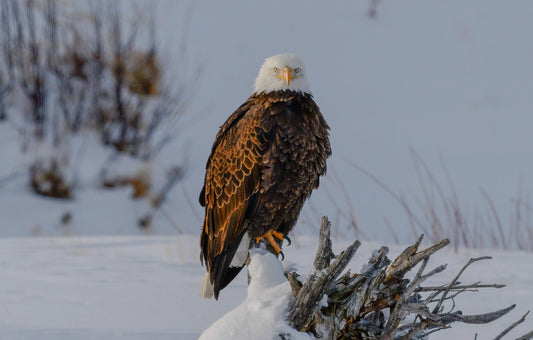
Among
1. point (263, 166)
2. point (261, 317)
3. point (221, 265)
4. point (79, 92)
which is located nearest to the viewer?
point (261, 317)

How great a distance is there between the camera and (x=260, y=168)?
9.52 feet

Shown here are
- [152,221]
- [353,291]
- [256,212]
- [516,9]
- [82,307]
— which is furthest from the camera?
[516,9]

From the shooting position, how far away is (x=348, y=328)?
2.28 meters

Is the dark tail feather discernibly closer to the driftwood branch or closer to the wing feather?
the wing feather

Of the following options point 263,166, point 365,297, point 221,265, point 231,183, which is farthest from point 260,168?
point 365,297

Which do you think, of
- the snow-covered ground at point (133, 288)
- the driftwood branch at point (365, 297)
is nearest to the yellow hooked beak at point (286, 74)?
the driftwood branch at point (365, 297)

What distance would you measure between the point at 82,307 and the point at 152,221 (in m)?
4.59

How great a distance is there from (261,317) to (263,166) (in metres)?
0.86

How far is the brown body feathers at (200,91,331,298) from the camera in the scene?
9.43 ft

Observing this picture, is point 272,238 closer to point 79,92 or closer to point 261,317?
point 261,317

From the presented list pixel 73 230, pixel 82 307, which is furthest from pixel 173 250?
pixel 73 230

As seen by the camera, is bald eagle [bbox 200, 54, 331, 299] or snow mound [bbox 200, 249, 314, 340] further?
bald eagle [bbox 200, 54, 331, 299]

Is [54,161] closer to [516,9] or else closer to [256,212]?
[256,212]

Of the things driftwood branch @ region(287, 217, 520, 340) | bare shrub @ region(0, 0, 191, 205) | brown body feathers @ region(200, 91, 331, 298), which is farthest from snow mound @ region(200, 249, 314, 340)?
bare shrub @ region(0, 0, 191, 205)
